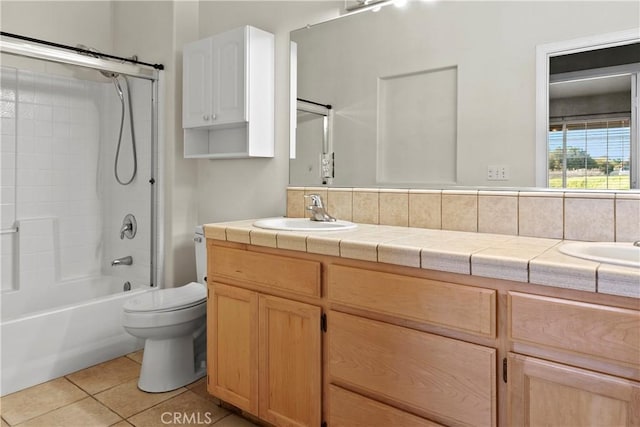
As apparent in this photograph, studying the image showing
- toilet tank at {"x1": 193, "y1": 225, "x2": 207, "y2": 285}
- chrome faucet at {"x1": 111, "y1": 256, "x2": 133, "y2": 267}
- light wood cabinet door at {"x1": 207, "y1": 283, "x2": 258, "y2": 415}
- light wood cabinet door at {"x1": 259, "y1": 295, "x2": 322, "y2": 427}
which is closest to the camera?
light wood cabinet door at {"x1": 259, "y1": 295, "x2": 322, "y2": 427}

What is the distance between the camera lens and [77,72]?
127 inches

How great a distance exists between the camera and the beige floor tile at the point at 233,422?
1.92 metres

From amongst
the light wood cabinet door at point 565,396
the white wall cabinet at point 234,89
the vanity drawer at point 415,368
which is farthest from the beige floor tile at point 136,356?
the light wood cabinet door at point 565,396

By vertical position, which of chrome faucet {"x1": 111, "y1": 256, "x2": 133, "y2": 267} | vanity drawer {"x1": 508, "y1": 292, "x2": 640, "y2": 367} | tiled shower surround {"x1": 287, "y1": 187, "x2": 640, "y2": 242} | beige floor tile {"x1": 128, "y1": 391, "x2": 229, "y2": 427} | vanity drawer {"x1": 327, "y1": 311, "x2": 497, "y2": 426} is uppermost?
tiled shower surround {"x1": 287, "y1": 187, "x2": 640, "y2": 242}

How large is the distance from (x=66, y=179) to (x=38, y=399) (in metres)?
1.62

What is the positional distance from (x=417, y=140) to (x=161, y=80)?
6.08 ft

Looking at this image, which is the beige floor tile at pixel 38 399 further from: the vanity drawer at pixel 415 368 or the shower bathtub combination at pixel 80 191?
the vanity drawer at pixel 415 368

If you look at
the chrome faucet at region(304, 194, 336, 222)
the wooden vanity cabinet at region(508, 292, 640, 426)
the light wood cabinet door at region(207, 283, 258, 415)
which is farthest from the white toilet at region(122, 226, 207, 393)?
the wooden vanity cabinet at region(508, 292, 640, 426)

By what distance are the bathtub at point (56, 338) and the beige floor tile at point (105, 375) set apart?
0.05 meters

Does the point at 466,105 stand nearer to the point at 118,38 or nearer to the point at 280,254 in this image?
the point at 280,254

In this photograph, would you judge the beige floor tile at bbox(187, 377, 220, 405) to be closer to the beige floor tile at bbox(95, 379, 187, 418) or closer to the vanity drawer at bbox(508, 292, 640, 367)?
the beige floor tile at bbox(95, 379, 187, 418)

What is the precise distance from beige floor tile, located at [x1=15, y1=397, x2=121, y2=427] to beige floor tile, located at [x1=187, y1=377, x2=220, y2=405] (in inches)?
15.0

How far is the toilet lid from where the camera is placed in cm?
Answer: 218

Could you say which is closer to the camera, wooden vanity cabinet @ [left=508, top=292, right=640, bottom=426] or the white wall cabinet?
wooden vanity cabinet @ [left=508, top=292, right=640, bottom=426]
